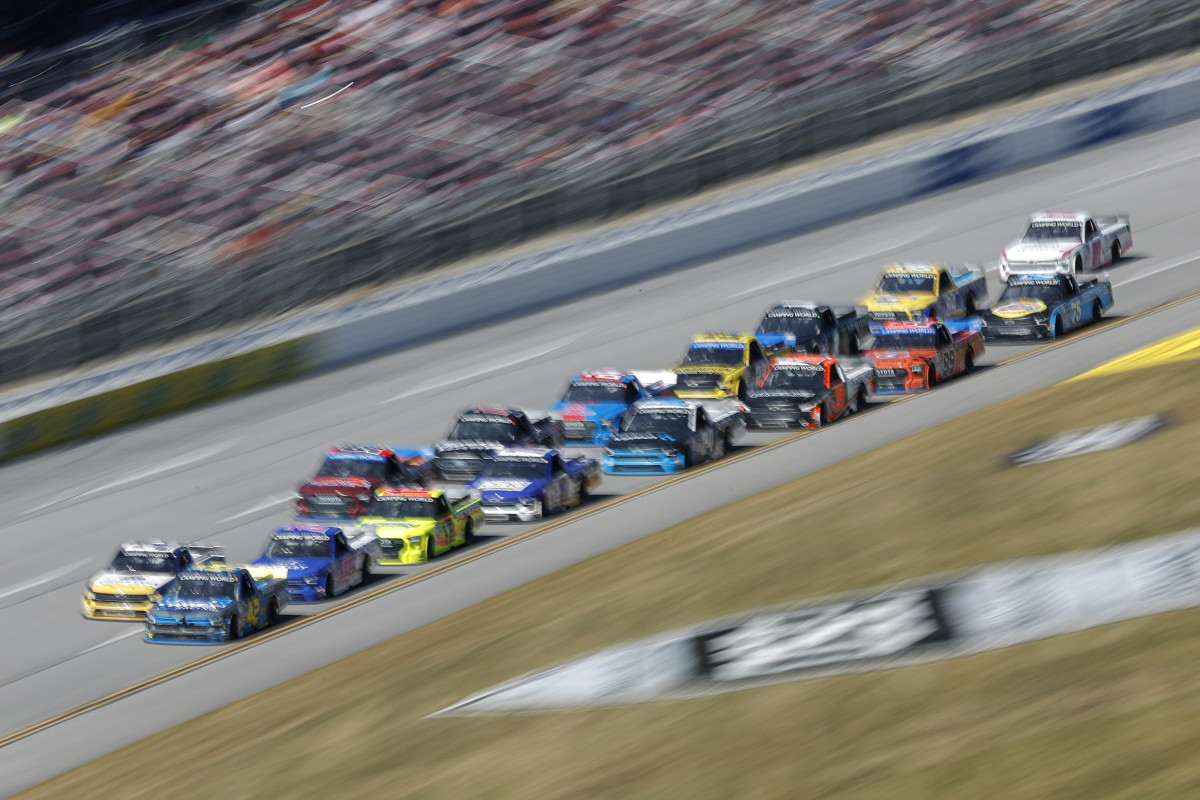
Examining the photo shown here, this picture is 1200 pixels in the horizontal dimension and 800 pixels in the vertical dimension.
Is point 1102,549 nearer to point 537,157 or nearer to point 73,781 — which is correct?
point 73,781

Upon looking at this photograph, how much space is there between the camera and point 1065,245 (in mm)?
35625

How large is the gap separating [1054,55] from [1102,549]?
3941 cm

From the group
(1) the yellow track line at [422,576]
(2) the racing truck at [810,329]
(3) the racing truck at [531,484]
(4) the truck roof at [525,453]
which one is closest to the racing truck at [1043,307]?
(1) the yellow track line at [422,576]

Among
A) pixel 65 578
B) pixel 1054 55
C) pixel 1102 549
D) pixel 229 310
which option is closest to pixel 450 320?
pixel 229 310

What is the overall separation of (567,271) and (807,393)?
482 inches

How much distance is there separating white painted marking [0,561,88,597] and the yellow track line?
5.65 metres

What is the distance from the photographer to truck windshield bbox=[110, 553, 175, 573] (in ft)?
77.4

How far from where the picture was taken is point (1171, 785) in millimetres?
8219

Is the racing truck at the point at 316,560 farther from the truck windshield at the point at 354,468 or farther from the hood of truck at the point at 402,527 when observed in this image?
the truck windshield at the point at 354,468

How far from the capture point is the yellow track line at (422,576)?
782 inches

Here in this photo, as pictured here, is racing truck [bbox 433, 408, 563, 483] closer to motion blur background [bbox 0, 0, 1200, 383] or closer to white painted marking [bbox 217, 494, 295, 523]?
white painted marking [bbox 217, 494, 295, 523]

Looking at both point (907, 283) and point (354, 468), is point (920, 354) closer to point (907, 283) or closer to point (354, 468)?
point (907, 283)

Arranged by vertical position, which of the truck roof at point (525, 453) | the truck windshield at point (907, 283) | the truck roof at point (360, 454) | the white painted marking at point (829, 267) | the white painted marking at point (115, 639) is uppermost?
the white painted marking at point (829, 267)

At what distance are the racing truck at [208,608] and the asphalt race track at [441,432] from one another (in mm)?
261
